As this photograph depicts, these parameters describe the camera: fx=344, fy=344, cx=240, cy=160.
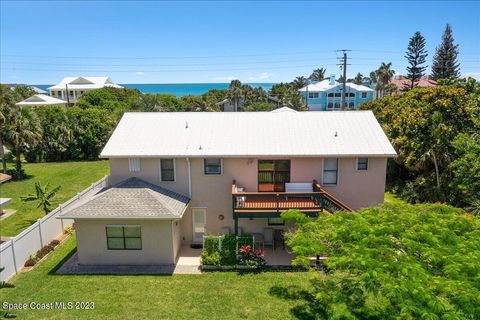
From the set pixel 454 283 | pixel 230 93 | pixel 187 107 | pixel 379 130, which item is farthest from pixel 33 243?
pixel 230 93

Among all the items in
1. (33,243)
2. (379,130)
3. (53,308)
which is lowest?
(53,308)

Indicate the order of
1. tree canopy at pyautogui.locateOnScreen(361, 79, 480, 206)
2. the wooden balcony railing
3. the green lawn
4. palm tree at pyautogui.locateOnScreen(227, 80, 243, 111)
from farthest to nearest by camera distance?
palm tree at pyautogui.locateOnScreen(227, 80, 243, 111) < tree canopy at pyautogui.locateOnScreen(361, 79, 480, 206) < the green lawn < the wooden balcony railing

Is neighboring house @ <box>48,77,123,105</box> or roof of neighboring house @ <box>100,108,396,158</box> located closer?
roof of neighboring house @ <box>100,108,396,158</box>

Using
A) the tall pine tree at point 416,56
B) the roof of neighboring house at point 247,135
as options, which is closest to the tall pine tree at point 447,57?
the tall pine tree at point 416,56

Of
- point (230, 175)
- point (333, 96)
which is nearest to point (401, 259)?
point (230, 175)

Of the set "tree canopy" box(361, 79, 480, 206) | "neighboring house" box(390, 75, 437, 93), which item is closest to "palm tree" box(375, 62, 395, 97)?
"neighboring house" box(390, 75, 437, 93)

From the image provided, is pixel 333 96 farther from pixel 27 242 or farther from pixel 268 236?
pixel 27 242

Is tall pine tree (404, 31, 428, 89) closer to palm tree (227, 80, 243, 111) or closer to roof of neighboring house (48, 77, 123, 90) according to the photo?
palm tree (227, 80, 243, 111)

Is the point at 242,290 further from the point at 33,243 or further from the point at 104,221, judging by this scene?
the point at 33,243
